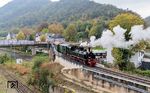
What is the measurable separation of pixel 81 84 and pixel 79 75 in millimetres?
2985

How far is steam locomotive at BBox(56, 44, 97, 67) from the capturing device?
47.2m

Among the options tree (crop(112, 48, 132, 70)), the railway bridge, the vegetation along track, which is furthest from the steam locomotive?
tree (crop(112, 48, 132, 70))

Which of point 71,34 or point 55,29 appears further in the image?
point 55,29

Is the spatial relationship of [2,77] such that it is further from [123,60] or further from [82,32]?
[82,32]

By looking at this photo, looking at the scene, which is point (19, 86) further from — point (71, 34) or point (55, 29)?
point (55, 29)

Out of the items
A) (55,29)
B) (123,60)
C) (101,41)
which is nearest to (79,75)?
(101,41)

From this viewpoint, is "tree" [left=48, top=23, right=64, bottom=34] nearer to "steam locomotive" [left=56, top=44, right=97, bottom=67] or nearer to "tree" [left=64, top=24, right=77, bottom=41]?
"tree" [left=64, top=24, right=77, bottom=41]

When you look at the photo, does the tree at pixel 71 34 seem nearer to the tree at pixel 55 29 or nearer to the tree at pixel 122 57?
the tree at pixel 55 29

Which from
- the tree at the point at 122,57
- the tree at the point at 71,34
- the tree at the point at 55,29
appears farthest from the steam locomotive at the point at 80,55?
the tree at the point at 55,29

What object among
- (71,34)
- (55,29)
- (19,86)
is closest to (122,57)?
(19,86)

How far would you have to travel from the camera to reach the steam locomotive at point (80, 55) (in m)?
47.2

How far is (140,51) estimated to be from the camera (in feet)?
218

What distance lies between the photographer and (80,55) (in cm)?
4972

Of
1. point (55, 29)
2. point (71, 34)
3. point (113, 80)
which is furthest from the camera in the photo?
point (55, 29)
